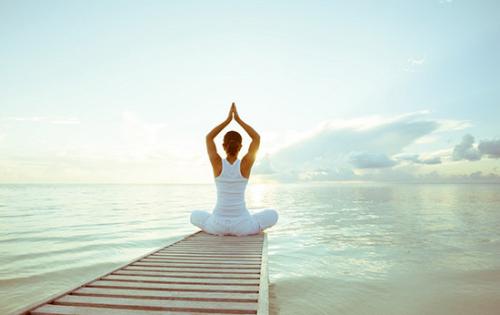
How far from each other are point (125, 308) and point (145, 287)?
62cm

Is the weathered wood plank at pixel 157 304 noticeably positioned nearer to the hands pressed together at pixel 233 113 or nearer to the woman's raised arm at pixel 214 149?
the woman's raised arm at pixel 214 149

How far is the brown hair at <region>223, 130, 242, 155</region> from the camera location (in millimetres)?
6691

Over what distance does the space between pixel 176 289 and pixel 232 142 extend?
3.42 metres

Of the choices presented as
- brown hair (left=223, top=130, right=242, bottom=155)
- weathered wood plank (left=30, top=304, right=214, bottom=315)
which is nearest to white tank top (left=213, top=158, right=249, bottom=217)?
brown hair (left=223, top=130, right=242, bottom=155)

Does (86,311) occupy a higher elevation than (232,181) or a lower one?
lower

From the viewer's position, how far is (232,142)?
6.70 meters

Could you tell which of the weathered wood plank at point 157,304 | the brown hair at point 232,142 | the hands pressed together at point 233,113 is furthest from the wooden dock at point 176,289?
the hands pressed together at point 233,113

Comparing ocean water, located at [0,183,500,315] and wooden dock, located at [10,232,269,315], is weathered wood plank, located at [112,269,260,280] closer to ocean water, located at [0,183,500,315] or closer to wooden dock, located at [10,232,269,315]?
wooden dock, located at [10,232,269,315]

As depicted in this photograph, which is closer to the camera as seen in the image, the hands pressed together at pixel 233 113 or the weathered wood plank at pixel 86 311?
the weathered wood plank at pixel 86 311

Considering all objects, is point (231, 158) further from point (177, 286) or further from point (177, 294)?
point (177, 294)

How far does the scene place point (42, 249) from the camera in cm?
1120

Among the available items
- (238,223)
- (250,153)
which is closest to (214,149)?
(250,153)

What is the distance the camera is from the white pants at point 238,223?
Answer: 24.7 ft

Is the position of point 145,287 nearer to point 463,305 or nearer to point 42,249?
point 463,305
